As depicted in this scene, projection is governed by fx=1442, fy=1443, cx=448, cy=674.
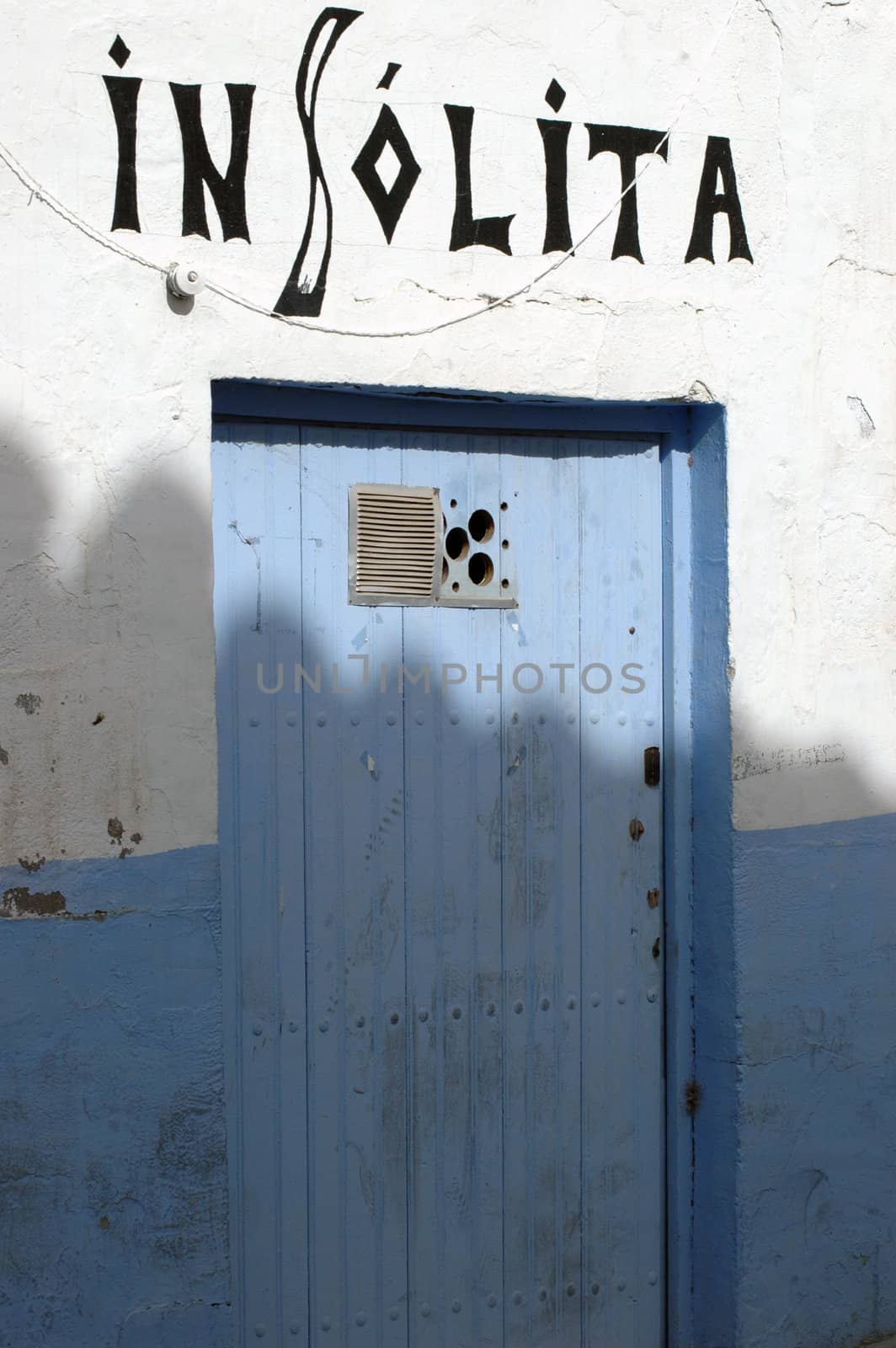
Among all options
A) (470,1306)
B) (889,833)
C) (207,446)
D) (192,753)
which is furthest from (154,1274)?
(889,833)

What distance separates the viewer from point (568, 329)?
3352mm

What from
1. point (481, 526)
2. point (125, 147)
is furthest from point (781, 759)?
point (125, 147)

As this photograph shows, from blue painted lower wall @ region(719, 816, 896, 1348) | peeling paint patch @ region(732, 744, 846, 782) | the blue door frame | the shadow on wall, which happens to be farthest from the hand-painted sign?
blue painted lower wall @ region(719, 816, 896, 1348)

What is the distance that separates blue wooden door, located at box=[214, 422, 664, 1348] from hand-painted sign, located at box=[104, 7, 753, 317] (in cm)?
45

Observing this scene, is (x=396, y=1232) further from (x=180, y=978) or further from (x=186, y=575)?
(x=186, y=575)

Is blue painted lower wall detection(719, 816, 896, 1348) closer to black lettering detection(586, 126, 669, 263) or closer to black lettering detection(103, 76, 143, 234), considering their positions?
black lettering detection(586, 126, 669, 263)

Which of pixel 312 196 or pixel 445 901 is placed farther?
pixel 445 901

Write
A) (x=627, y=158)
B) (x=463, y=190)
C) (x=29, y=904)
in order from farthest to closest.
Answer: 1. (x=627, y=158)
2. (x=463, y=190)
3. (x=29, y=904)

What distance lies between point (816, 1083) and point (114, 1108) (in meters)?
1.76

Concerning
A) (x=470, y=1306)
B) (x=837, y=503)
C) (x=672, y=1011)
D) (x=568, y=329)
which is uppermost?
(x=568, y=329)

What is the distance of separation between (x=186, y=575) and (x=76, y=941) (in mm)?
778

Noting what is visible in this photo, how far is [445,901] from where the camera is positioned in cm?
341

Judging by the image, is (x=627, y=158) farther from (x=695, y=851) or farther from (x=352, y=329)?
(x=695, y=851)

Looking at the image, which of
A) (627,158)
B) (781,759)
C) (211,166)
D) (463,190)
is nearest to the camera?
(211,166)
